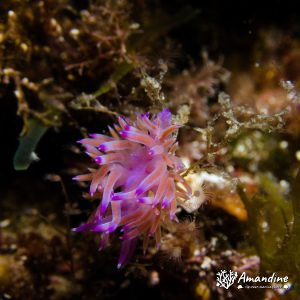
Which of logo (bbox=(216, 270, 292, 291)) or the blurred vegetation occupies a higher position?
the blurred vegetation

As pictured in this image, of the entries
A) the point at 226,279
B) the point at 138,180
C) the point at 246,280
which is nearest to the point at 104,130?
the point at 138,180

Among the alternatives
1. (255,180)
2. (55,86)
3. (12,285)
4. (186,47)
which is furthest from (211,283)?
(186,47)

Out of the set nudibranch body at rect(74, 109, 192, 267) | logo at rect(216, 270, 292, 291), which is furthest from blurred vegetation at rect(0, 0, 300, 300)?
Answer: nudibranch body at rect(74, 109, 192, 267)

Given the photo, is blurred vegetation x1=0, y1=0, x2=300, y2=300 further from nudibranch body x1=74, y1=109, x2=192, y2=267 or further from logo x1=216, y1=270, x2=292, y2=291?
nudibranch body x1=74, y1=109, x2=192, y2=267

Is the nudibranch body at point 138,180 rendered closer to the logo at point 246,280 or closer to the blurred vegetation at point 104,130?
the blurred vegetation at point 104,130

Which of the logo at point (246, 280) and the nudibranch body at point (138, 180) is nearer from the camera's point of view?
the nudibranch body at point (138, 180)

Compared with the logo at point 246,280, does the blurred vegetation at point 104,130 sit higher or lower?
higher

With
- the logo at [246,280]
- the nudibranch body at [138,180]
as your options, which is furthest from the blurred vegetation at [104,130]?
the nudibranch body at [138,180]

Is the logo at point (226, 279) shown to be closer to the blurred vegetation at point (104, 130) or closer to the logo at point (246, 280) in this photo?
the logo at point (246, 280)

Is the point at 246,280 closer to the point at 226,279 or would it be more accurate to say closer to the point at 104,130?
the point at 226,279
